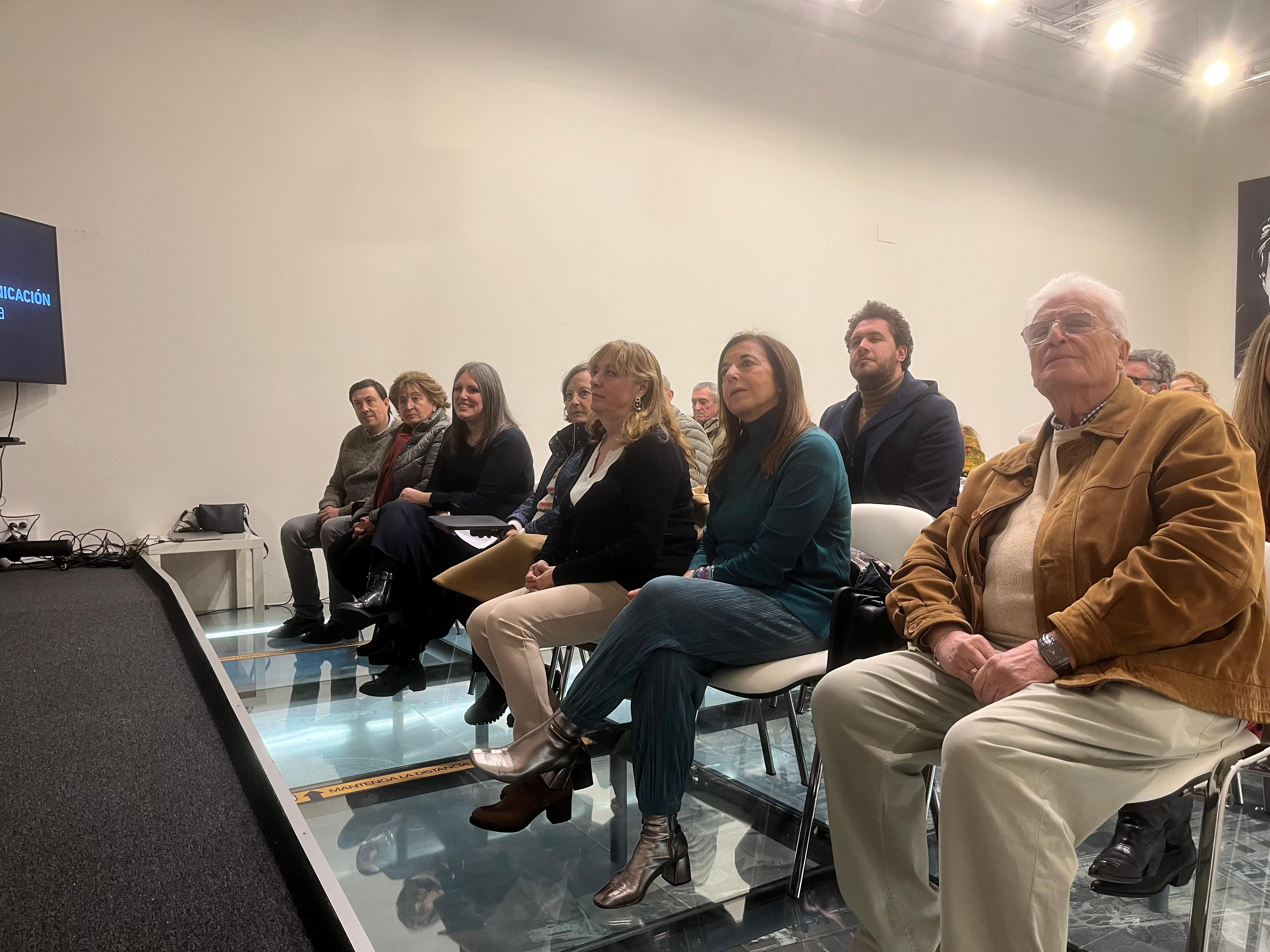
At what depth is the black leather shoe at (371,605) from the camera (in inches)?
130

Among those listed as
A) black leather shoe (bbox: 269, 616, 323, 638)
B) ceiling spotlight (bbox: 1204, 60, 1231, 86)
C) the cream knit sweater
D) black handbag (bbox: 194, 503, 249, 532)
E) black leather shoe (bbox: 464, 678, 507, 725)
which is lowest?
black leather shoe (bbox: 269, 616, 323, 638)

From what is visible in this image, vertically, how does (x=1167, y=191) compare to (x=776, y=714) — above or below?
above

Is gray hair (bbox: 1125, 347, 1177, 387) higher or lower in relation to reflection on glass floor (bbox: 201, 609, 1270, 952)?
higher

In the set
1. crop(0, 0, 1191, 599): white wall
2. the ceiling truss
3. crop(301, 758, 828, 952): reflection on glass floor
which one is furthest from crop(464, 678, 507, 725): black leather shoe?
the ceiling truss

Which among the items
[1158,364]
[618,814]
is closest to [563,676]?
[618,814]

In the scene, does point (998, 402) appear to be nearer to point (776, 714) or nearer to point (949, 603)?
point (776, 714)

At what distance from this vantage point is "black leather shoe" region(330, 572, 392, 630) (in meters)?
3.31

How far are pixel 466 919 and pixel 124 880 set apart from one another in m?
0.60

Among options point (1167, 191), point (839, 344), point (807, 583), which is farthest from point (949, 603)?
point (1167, 191)

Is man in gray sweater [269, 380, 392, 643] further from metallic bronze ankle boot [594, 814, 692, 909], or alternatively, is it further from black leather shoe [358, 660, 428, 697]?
metallic bronze ankle boot [594, 814, 692, 909]

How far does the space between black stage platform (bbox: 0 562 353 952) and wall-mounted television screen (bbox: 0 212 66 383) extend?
2454 millimetres

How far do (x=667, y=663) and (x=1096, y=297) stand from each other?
1088 mm

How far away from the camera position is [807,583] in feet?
6.81

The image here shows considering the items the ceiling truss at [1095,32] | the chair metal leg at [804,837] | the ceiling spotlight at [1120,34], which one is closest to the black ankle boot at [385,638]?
the chair metal leg at [804,837]
